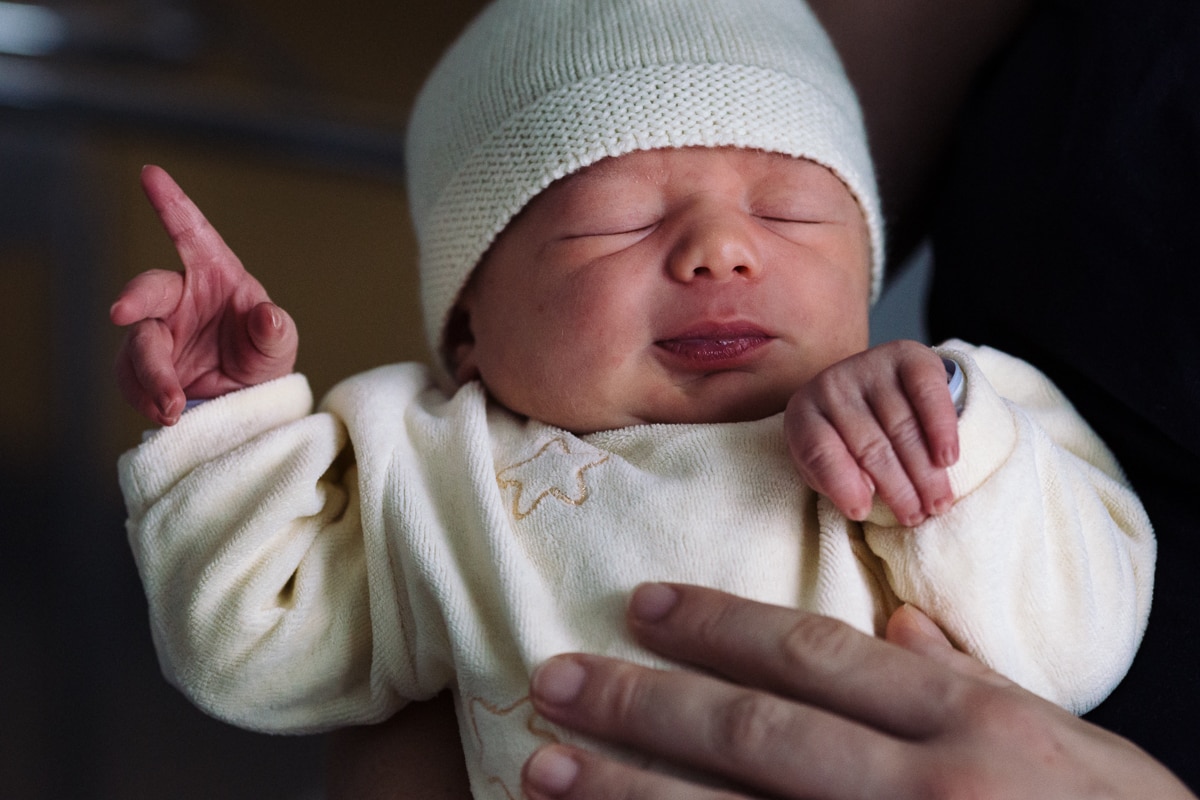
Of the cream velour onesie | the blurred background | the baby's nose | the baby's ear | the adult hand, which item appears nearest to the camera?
the adult hand

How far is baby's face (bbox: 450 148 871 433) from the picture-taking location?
90 centimetres

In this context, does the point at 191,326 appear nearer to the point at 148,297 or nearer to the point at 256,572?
the point at 148,297

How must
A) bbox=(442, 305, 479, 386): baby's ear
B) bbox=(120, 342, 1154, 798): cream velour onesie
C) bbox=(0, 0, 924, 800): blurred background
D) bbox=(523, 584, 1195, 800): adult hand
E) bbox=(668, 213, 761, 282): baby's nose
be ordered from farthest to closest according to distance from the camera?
bbox=(0, 0, 924, 800): blurred background, bbox=(442, 305, 479, 386): baby's ear, bbox=(668, 213, 761, 282): baby's nose, bbox=(120, 342, 1154, 798): cream velour onesie, bbox=(523, 584, 1195, 800): adult hand

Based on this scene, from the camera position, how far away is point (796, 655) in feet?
2.30

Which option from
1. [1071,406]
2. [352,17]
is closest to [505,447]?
[1071,406]

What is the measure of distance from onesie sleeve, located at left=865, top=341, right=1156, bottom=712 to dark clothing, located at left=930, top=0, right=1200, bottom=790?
0.05m

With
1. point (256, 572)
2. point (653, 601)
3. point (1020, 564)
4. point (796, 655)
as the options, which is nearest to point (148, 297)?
point (256, 572)

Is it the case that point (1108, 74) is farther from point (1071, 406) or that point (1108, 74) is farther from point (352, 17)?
point (352, 17)

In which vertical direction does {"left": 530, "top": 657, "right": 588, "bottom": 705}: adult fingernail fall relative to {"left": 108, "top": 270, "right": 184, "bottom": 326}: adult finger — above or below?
below

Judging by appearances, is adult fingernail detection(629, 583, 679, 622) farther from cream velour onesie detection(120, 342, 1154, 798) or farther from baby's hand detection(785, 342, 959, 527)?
baby's hand detection(785, 342, 959, 527)

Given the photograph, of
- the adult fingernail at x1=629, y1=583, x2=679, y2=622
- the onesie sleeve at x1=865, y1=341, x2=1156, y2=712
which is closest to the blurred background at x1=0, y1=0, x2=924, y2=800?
the onesie sleeve at x1=865, y1=341, x2=1156, y2=712

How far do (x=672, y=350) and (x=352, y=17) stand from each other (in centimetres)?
241

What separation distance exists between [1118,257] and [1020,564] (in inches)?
13.5

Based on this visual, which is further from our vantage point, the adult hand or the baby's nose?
the baby's nose
